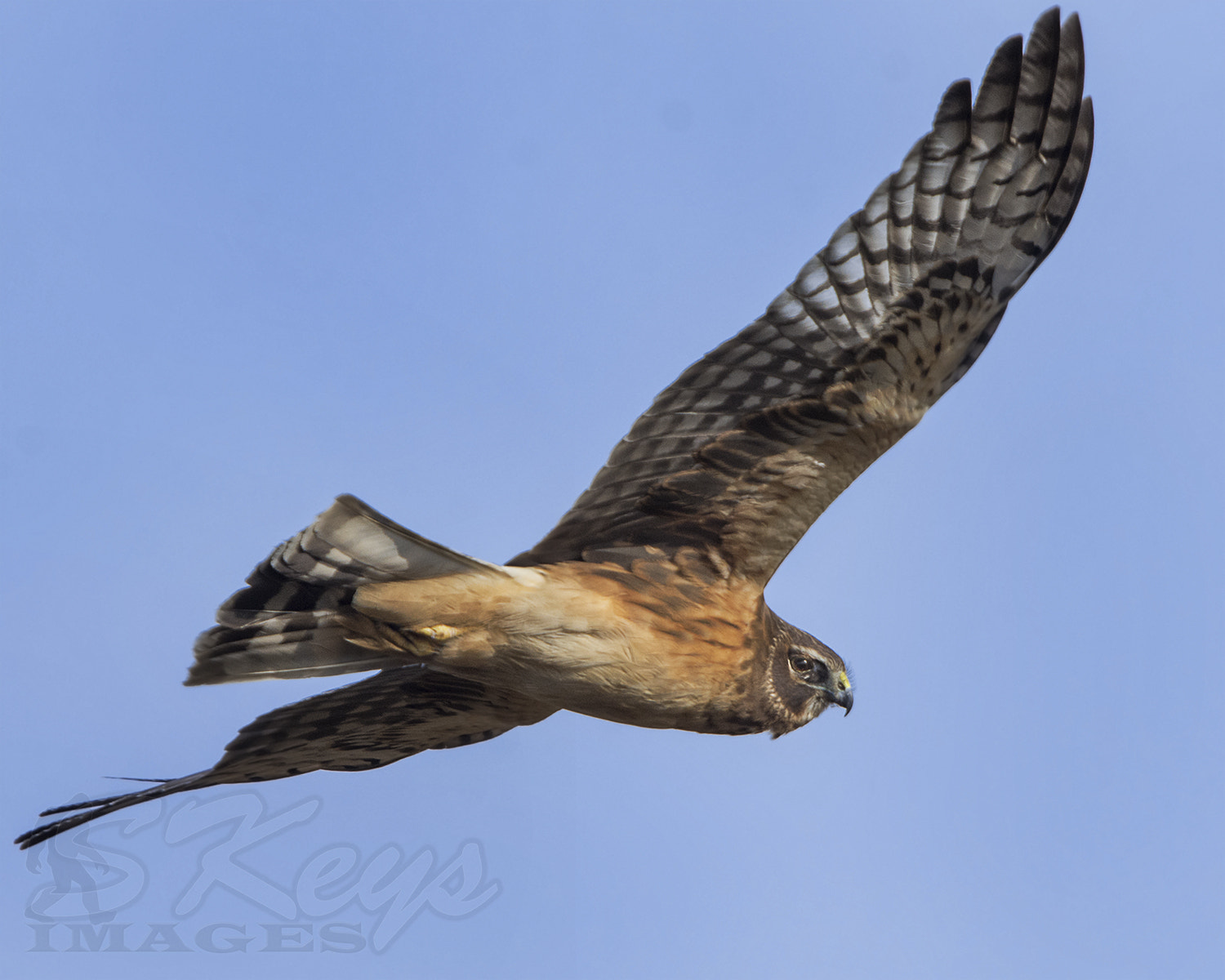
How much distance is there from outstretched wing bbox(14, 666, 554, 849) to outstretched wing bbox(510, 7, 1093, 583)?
112 cm

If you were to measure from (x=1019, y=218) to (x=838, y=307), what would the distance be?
1022mm

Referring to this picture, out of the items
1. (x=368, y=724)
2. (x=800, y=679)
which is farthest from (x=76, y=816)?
(x=800, y=679)

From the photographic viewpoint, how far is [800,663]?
8227 millimetres

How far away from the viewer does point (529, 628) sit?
24.6ft

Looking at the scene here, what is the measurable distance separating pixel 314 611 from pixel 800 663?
264 centimetres

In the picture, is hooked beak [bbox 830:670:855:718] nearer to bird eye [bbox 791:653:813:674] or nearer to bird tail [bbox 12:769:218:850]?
bird eye [bbox 791:653:813:674]

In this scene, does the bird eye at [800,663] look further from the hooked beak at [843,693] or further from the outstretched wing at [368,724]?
the outstretched wing at [368,724]

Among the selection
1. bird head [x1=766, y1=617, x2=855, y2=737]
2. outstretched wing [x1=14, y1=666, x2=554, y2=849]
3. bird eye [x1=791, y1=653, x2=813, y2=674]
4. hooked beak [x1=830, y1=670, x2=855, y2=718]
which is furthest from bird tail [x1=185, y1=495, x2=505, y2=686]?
hooked beak [x1=830, y1=670, x2=855, y2=718]

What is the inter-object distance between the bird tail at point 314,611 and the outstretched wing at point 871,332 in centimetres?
78

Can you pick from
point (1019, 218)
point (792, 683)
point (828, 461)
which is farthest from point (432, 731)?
point (1019, 218)

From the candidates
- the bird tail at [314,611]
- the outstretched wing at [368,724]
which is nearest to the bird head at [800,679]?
the outstretched wing at [368,724]

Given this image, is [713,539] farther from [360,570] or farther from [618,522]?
[360,570]

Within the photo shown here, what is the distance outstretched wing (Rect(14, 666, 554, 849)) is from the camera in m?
8.55

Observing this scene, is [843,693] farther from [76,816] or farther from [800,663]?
[76,816]
